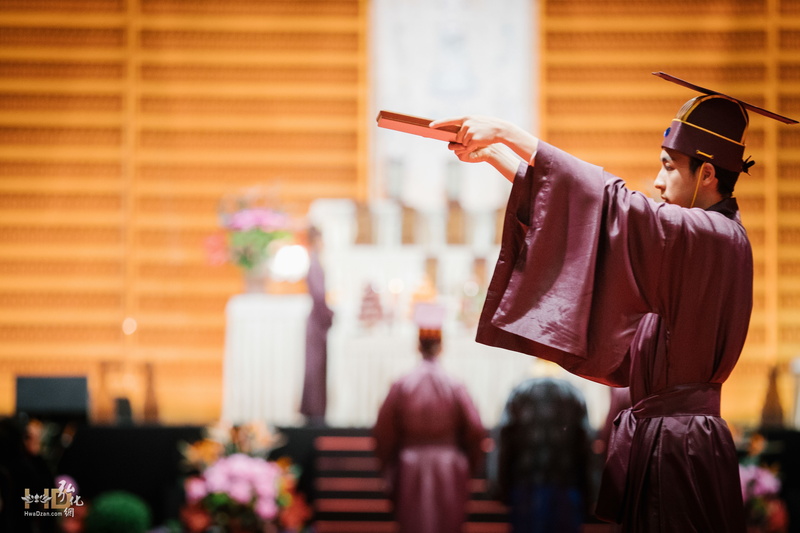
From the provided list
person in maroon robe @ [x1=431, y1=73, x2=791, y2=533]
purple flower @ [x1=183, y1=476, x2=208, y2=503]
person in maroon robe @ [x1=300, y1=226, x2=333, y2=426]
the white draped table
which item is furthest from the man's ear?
the white draped table

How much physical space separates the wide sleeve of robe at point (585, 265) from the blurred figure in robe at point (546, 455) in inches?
96.5

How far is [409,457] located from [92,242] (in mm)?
5147

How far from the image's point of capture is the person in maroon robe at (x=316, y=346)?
21.3ft

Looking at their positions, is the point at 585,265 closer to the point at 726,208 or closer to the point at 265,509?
the point at 726,208

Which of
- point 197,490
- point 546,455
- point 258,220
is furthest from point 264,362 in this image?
point 546,455

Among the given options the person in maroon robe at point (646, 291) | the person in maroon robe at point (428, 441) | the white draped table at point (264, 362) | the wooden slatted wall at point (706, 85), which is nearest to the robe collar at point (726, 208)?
the person in maroon robe at point (646, 291)

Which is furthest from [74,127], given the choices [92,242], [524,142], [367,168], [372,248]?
[524,142]

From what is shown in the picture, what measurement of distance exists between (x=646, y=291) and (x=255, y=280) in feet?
17.2

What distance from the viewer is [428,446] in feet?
15.2

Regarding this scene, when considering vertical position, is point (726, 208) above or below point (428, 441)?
above

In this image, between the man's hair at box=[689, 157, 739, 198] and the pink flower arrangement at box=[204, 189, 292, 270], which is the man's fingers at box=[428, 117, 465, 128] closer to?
the man's hair at box=[689, 157, 739, 198]

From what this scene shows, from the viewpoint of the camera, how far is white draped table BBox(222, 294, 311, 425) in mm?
6738

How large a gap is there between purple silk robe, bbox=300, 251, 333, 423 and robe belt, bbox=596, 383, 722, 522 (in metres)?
4.39

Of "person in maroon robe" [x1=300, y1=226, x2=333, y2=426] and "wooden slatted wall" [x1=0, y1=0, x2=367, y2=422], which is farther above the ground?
"wooden slatted wall" [x1=0, y1=0, x2=367, y2=422]
